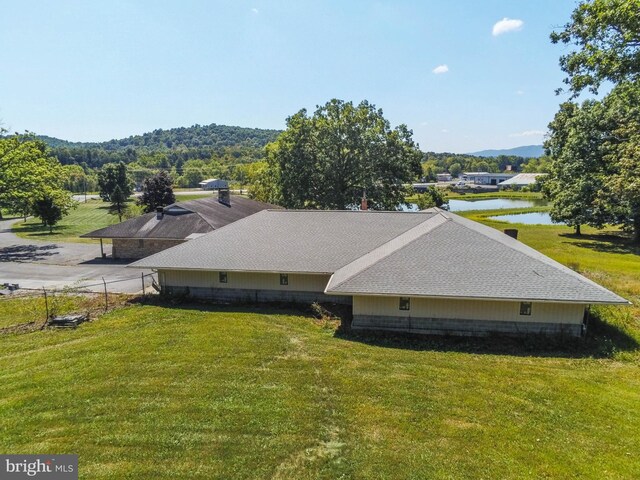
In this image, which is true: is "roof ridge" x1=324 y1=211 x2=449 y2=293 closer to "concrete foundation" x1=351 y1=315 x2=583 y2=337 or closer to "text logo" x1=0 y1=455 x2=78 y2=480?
"concrete foundation" x1=351 y1=315 x2=583 y2=337

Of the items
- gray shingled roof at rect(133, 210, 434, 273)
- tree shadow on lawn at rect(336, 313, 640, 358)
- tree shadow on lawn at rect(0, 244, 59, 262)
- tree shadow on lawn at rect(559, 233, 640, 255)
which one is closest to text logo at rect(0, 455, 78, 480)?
tree shadow on lawn at rect(336, 313, 640, 358)

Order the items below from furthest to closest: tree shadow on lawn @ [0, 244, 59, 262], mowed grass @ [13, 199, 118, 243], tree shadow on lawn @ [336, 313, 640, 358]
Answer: mowed grass @ [13, 199, 118, 243], tree shadow on lawn @ [0, 244, 59, 262], tree shadow on lawn @ [336, 313, 640, 358]

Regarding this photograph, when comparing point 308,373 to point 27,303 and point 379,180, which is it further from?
point 379,180

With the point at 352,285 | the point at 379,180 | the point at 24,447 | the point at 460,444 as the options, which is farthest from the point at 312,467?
the point at 379,180

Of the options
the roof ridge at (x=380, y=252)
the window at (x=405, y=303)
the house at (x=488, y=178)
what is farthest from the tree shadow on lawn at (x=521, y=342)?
the house at (x=488, y=178)

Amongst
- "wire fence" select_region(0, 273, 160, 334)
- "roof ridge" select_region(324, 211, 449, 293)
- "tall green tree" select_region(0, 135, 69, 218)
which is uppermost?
"tall green tree" select_region(0, 135, 69, 218)

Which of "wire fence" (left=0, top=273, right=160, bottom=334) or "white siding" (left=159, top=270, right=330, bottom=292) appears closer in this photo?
"wire fence" (left=0, top=273, right=160, bottom=334)

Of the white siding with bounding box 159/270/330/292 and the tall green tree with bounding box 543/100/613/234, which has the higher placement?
the tall green tree with bounding box 543/100/613/234
